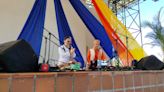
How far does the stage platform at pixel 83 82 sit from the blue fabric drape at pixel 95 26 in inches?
106

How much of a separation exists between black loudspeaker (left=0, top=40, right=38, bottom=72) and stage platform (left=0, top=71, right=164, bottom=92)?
0.17m

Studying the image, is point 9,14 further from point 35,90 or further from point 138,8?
point 138,8

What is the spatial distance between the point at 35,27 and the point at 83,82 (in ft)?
9.97

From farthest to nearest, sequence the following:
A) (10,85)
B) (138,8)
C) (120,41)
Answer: (138,8)
(120,41)
(10,85)

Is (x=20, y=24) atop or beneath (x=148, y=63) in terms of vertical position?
atop

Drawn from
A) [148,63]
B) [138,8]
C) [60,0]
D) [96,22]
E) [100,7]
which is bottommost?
[148,63]

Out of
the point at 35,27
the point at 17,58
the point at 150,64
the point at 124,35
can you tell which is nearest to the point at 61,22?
the point at 35,27

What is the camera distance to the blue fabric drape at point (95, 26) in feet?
14.0

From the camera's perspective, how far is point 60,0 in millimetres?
5074

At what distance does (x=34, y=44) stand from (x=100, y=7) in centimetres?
146

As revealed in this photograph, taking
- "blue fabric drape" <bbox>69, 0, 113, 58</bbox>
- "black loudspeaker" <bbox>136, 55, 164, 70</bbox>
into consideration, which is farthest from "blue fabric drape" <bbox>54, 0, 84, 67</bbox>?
"black loudspeaker" <bbox>136, 55, 164, 70</bbox>

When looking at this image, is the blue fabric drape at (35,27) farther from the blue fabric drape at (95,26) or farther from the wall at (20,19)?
the blue fabric drape at (95,26)

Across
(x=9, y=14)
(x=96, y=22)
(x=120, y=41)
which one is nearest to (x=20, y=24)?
(x=9, y=14)

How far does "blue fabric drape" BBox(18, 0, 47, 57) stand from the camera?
3.90 m
